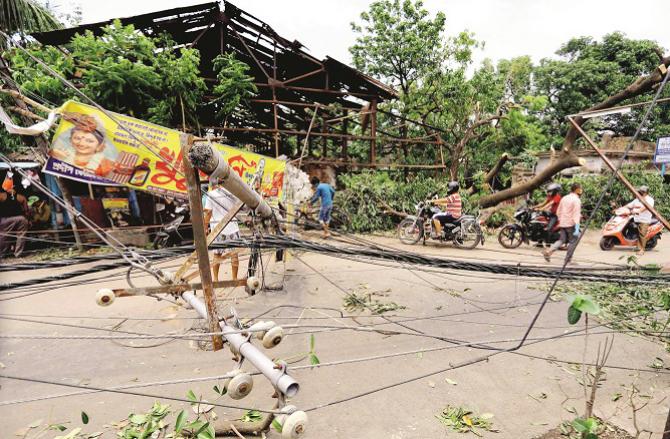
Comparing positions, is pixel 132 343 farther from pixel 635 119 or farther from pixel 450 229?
pixel 635 119

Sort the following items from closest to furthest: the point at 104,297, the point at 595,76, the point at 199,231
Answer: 1. the point at 199,231
2. the point at 104,297
3. the point at 595,76

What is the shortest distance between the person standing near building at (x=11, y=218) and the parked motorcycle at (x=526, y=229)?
508 inches

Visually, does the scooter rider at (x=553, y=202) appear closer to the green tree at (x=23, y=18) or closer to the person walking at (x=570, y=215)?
the person walking at (x=570, y=215)

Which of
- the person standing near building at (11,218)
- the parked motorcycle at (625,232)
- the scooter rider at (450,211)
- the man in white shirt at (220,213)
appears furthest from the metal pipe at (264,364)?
the parked motorcycle at (625,232)

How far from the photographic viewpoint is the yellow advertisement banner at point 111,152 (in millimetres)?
4172

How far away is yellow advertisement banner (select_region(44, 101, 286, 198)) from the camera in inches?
164

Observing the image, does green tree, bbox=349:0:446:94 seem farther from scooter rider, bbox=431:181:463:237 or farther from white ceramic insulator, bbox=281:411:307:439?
white ceramic insulator, bbox=281:411:307:439

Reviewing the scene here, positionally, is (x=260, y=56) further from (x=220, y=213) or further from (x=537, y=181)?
(x=537, y=181)

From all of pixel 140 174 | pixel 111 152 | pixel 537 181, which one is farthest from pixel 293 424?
pixel 537 181

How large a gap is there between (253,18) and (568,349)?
36.8 feet

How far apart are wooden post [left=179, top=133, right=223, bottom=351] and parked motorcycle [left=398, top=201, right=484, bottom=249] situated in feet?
27.4

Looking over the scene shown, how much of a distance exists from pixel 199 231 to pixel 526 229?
33.2 feet

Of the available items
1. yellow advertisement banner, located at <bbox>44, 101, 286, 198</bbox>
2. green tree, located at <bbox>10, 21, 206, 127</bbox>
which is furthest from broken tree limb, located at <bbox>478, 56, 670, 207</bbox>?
green tree, located at <bbox>10, 21, 206, 127</bbox>

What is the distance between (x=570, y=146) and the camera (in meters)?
11.4
